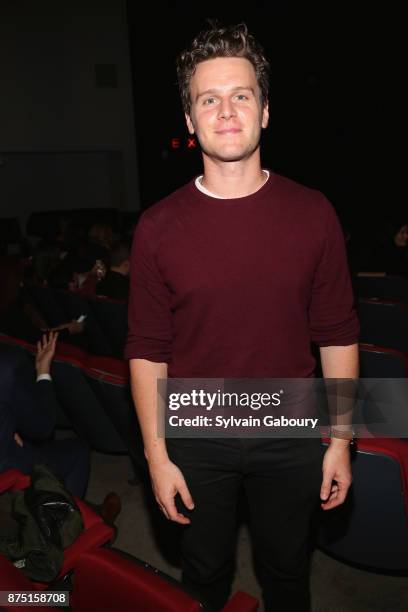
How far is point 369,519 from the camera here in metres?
1.58

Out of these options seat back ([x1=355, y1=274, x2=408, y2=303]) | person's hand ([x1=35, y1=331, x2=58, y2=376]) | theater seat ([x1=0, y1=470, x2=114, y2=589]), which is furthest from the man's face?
seat back ([x1=355, y1=274, x2=408, y2=303])

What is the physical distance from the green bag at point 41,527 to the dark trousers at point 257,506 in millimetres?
357

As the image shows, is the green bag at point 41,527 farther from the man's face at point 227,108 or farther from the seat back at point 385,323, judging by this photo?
the seat back at point 385,323

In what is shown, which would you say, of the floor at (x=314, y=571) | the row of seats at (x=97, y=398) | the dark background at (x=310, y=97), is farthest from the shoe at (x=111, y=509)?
the dark background at (x=310, y=97)

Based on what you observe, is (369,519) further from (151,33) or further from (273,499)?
(151,33)

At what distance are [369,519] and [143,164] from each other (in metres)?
10.6

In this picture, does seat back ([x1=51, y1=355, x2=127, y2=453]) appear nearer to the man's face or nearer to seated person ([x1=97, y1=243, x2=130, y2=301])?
the man's face

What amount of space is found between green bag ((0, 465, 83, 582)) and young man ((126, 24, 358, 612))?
365mm

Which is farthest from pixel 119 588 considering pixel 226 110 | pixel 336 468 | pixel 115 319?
pixel 115 319

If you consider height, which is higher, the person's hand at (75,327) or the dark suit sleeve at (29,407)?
the dark suit sleeve at (29,407)

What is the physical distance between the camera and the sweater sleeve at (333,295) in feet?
4.23

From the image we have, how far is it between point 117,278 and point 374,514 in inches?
114

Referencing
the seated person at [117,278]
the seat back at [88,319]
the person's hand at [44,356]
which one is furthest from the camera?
the seated person at [117,278]

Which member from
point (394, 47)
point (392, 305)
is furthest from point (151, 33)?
point (392, 305)
